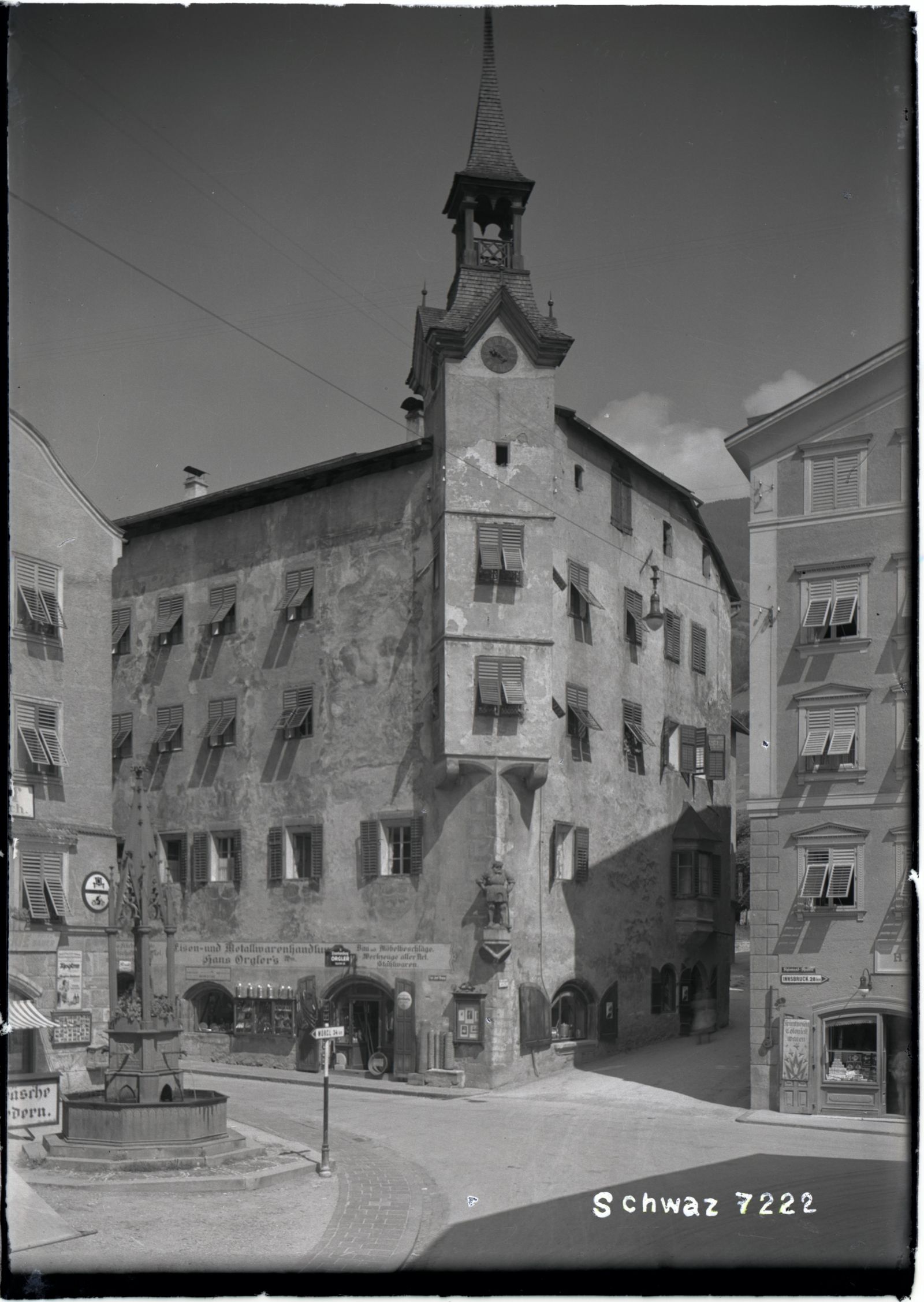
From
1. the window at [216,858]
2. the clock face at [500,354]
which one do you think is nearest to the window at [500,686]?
the clock face at [500,354]

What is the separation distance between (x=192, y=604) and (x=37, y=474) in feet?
78.7

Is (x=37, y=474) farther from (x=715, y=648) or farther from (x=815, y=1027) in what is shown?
(x=715, y=648)

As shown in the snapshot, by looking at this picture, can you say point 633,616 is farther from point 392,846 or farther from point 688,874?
point 392,846

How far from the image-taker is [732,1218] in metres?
19.5

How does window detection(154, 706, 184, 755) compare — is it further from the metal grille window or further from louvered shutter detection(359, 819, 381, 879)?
the metal grille window

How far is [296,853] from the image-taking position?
42.7 meters

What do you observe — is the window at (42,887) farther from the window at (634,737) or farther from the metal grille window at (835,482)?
the window at (634,737)

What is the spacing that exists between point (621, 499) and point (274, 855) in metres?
14.1

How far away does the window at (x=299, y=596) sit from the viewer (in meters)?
43.3

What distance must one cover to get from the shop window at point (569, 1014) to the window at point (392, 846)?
16.7ft

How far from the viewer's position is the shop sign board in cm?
3166

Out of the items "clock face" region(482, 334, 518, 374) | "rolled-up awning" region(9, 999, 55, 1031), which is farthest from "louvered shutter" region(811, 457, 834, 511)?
"rolled-up awning" region(9, 999, 55, 1031)

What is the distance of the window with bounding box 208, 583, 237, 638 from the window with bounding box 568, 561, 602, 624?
9.88 meters

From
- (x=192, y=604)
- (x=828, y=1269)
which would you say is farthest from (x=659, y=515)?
(x=828, y=1269)
